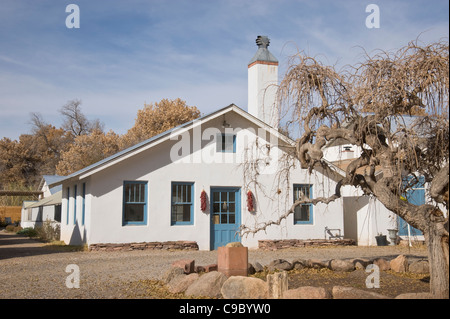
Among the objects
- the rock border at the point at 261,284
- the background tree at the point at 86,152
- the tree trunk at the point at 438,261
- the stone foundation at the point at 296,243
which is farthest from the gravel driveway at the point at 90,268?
the background tree at the point at 86,152

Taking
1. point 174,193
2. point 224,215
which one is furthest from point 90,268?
point 224,215

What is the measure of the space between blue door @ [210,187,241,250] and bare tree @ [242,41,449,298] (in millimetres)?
9502

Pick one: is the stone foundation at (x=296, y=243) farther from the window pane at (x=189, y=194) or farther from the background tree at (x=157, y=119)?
the background tree at (x=157, y=119)

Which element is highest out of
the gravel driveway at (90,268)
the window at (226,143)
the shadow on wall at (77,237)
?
the window at (226,143)

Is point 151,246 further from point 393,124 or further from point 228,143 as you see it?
point 393,124

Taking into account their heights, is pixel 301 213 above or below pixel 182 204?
below

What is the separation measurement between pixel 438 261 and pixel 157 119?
36320 mm

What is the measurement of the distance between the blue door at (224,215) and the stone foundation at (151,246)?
1.11 metres

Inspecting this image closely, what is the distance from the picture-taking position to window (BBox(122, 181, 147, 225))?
1759 cm

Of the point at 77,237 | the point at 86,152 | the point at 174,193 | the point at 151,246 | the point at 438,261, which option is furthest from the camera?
the point at 86,152

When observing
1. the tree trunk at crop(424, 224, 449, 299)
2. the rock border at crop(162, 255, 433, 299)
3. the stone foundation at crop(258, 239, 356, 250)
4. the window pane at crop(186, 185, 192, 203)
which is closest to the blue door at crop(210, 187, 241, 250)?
the window pane at crop(186, 185, 192, 203)

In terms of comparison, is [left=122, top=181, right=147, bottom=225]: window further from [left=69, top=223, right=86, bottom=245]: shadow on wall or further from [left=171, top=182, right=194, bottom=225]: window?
[left=69, top=223, right=86, bottom=245]: shadow on wall

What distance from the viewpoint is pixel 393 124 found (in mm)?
8953

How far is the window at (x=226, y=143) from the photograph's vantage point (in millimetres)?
18797
